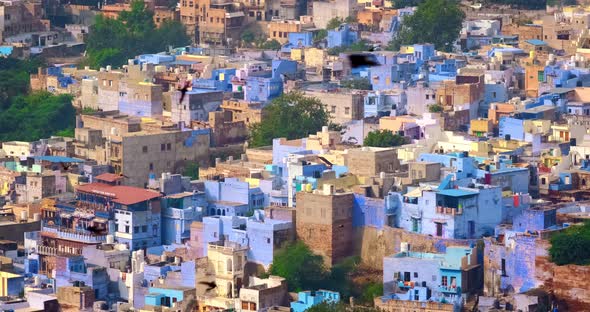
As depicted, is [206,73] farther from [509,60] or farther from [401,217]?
[401,217]

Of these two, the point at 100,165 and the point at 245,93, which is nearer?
the point at 100,165

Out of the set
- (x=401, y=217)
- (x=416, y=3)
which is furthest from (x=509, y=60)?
(x=401, y=217)

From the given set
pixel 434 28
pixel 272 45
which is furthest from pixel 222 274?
pixel 272 45

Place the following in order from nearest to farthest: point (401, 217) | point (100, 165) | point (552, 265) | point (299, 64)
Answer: point (552, 265)
point (401, 217)
point (100, 165)
point (299, 64)

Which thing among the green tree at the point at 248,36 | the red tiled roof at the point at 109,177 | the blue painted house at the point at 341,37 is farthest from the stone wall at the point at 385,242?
the green tree at the point at 248,36

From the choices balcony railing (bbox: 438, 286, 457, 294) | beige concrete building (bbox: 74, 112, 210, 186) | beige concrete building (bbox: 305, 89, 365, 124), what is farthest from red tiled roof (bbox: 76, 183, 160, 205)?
beige concrete building (bbox: 305, 89, 365, 124)

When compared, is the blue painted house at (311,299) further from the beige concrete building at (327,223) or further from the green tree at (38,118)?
the green tree at (38,118)

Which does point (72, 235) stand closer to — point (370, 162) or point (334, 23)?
point (370, 162)
